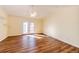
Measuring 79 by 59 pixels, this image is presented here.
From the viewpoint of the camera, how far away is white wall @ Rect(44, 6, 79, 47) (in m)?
1.68

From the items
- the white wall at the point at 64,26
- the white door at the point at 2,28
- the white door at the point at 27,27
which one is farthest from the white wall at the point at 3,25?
the white wall at the point at 64,26

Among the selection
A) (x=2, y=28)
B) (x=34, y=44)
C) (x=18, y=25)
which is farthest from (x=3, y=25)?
(x=34, y=44)

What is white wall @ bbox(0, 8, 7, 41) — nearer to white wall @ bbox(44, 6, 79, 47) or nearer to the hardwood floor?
the hardwood floor

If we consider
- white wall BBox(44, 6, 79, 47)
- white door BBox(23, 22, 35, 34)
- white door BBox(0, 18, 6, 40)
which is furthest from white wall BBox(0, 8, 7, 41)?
white wall BBox(44, 6, 79, 47)

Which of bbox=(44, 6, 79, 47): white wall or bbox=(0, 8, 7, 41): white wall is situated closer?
bbox=(0, 8, 7, 41): white wall

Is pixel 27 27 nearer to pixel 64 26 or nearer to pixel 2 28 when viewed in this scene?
pixel 2 28

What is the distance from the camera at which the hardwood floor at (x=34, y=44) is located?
151cm

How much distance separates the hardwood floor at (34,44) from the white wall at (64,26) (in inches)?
5.3

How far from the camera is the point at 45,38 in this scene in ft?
5.80

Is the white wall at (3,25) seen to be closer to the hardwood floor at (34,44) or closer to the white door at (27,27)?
the hardwood floor at (34,44)

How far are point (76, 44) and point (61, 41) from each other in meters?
0.32

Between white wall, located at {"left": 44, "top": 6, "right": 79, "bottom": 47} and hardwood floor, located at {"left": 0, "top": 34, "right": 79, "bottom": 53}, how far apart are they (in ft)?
0.44
